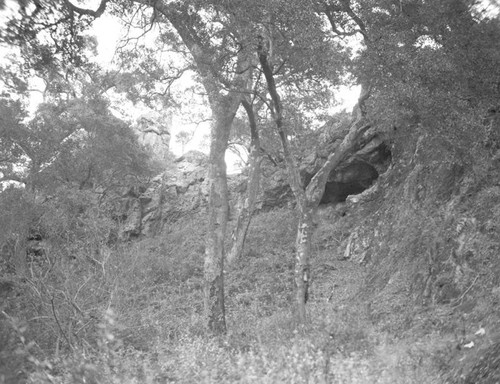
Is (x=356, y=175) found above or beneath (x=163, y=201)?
beneath

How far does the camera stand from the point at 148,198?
1126 inches

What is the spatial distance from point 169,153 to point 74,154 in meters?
14.3

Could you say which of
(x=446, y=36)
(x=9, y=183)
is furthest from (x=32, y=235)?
(x=446, y=36)

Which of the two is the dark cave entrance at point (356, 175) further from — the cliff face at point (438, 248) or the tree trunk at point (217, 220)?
the tree trunk at point (217, 220)

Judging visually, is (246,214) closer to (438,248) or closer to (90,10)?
(438,248)

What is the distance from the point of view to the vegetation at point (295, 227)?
6.55m

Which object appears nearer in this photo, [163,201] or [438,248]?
[438,248]

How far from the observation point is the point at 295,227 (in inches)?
857

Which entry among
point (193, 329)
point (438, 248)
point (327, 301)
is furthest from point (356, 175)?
point (193, 329)

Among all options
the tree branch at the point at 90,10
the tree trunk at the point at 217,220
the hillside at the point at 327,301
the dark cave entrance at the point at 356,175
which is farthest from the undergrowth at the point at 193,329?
the tree branch at the point at 90,10

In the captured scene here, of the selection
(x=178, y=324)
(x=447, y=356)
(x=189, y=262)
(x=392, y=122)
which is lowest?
(x=447, y=356)

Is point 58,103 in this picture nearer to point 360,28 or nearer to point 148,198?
point 148,198

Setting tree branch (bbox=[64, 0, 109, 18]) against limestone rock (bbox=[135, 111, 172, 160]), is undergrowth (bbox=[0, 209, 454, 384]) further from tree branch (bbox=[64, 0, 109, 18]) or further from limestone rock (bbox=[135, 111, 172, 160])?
limestone rock (bbox=[135, 111, 172, 160])

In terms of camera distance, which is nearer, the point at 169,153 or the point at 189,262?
the point at 189,262
